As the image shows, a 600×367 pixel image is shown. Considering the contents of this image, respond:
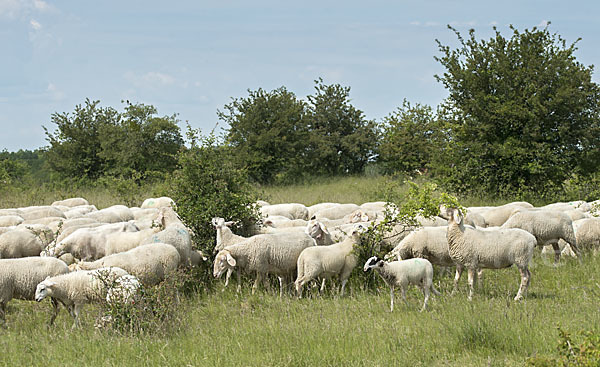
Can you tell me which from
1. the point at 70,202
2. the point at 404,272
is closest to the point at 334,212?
the point at 404,272

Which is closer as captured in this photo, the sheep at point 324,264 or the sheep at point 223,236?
the sheep at point 324,264

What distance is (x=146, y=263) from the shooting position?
9594mm

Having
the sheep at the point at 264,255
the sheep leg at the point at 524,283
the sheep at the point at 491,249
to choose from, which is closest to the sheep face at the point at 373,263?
the sheep at the point at 491,249

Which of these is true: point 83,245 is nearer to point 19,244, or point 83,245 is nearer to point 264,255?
point 19,244

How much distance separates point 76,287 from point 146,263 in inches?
56.1

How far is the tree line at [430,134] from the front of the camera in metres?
21.6

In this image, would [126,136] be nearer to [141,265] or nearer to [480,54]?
[480,54]

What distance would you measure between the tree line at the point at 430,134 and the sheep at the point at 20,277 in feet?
14.4

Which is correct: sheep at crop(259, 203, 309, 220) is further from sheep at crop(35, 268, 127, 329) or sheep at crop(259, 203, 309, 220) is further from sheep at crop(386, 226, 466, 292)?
sheep at crop(35, 268, 127, 329)

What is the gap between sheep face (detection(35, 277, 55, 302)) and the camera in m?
8.12

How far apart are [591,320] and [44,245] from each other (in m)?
10.9

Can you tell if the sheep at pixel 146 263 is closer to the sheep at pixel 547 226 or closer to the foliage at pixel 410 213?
the foliage at pixel 410 213

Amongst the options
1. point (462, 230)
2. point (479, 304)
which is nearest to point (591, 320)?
point (479, 304)

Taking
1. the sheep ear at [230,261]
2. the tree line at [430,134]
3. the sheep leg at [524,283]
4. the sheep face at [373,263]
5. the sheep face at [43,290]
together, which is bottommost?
the sheep leg at [524,283]
